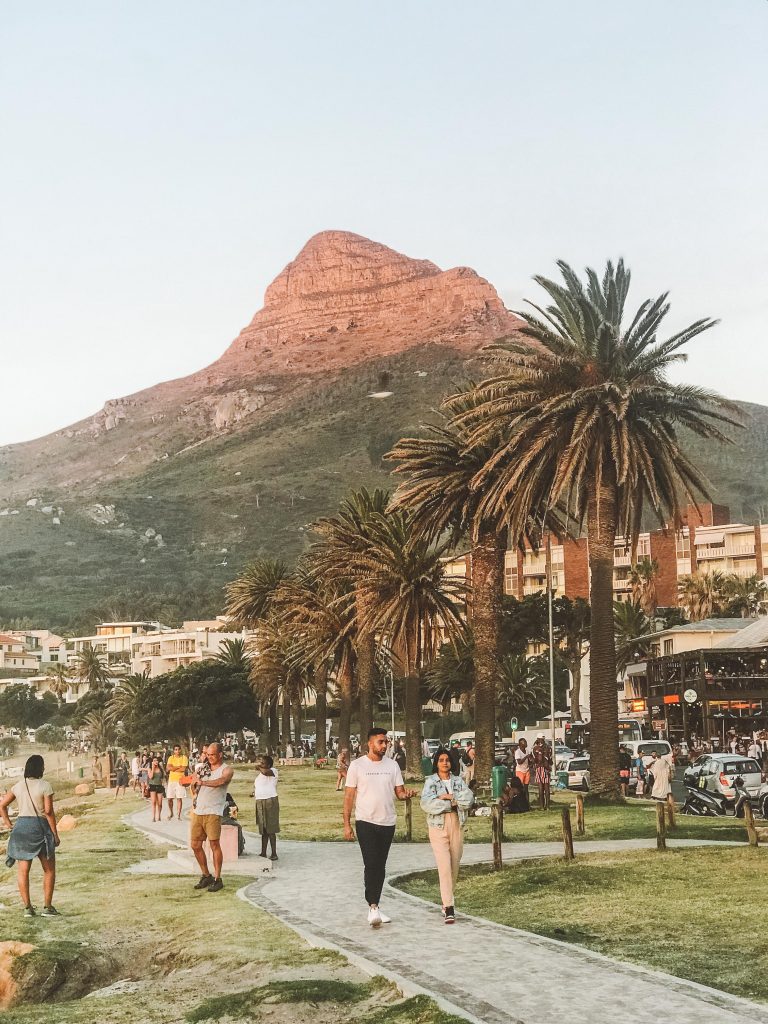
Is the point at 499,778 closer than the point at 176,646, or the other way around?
the point at 499,778

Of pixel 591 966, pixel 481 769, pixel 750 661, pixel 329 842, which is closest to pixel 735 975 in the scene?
pixel 591 966

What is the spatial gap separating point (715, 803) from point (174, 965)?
2008cm

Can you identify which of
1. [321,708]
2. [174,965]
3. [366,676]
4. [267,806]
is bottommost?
[174,965]

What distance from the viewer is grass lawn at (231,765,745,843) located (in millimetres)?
22594

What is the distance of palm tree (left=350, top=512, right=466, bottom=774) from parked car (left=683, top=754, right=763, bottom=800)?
16.8 metres

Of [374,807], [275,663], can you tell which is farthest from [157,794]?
[275,663]

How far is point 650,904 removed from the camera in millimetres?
13211

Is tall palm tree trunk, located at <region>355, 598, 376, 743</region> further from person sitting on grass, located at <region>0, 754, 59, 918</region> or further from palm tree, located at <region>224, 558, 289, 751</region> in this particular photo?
person sitting on grass, located at <region>0, 754, 59, 918</region>

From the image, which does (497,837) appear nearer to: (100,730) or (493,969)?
(493,969)

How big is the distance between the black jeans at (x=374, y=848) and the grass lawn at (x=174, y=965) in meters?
0.88

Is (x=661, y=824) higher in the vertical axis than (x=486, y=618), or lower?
lower

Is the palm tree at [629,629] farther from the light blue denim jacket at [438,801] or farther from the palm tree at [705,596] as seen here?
the light blue denim jacket at [438,801]

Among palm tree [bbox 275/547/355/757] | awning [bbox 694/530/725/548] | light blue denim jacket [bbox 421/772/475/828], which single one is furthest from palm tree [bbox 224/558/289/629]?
light blue denim jacket [bbox 421/772/475/828]

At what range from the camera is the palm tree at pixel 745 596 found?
101375mm
